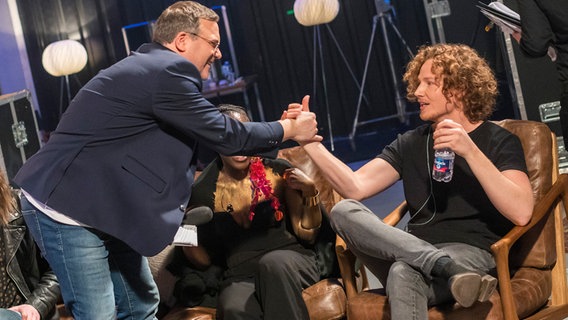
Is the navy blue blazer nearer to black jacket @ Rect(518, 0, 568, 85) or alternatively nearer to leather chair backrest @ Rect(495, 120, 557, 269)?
leather chair backrest @ Rect(495, 120, 557, 269)

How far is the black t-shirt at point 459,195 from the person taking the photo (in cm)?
325

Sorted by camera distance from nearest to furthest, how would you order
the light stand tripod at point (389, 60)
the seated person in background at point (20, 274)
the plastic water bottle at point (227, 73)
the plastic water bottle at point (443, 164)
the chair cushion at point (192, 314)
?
the plastic water bottle at point (443, 164), the seated person in background at point (20, 274), the chair cushion at point (192, 314), the light stand tripod at point (389, 60), the plastic water bottle at point (227, 73)

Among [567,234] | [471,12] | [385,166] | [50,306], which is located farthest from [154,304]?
[471,12]

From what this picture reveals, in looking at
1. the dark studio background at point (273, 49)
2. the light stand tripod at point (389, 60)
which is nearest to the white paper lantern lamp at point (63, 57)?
the dark studio background at point (273, 49)

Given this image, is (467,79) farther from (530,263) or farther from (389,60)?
(389,60)

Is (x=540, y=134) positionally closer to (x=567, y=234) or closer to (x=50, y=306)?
(x=567, y=234)

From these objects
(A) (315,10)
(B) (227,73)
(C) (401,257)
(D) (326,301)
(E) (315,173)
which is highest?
(A) (315,10)

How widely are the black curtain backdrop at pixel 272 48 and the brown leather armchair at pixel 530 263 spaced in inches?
254

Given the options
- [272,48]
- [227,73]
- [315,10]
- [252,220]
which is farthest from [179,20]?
[272,48]

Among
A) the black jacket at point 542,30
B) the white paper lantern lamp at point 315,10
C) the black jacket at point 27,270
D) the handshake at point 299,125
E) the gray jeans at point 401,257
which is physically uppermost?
the white paper lantern lamp at point 315,10

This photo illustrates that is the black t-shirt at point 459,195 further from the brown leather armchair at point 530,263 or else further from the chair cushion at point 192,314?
the chair cushion at point 192,314

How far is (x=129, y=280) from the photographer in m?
3.19

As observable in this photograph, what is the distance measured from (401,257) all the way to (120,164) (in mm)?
1001

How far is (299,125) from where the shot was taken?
3215mm
